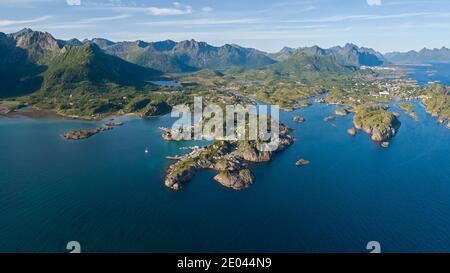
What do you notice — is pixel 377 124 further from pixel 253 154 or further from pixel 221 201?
pixel 221 201

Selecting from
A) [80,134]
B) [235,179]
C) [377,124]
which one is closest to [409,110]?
[377,124]

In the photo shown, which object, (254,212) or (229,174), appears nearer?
(254,212)

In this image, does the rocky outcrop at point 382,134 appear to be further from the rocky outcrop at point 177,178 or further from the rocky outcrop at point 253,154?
the rocky outcrop at point 177,178

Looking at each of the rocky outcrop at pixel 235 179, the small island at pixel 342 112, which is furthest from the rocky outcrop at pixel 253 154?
the small island at pixel 342 112

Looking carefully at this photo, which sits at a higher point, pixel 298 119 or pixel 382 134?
pixel 298 119

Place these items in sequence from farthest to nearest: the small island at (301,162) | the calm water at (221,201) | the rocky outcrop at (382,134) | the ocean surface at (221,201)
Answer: the rocky outcrop at (382,134) → the small island at (301,162) → the calm water at (221,201) → the ocean surface at (221,201)
